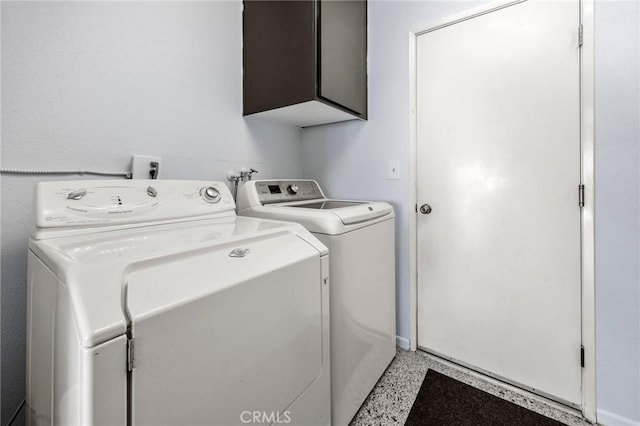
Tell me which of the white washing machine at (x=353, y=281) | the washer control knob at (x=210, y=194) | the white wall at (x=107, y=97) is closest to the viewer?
the white wall at (x=107, y=97)

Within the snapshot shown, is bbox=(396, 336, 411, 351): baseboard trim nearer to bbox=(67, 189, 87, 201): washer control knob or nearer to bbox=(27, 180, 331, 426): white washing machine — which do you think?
bbox=(27, 180, 331, 426): white washing machine

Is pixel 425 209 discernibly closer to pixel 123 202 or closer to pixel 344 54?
pixel 344 54

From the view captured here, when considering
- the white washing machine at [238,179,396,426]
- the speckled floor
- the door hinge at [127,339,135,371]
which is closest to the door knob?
the white washing machine at [238,179,396,426]

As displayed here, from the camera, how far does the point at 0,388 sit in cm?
96

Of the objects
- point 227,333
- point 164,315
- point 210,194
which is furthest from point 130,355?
point 210,194

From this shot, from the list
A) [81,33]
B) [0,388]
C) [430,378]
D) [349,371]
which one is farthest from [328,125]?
[0,388]

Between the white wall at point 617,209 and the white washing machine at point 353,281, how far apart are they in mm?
953

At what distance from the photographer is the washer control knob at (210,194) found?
1.27m

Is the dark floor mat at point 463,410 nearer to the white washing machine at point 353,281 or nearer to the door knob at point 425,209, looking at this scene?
the white washing machine at point 353,281

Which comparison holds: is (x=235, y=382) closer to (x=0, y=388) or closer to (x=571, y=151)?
(x=0, y=388)

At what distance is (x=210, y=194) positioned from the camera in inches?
50.9

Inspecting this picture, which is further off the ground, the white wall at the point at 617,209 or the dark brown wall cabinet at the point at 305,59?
the dark brown wall cabinet at the point at 305,59

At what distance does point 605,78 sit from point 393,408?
1824 millimetres

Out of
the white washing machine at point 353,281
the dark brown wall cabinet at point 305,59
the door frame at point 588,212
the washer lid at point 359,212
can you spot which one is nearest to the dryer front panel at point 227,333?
the white washing machine at point 353,281
